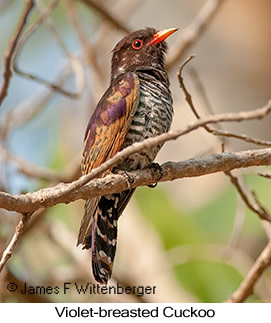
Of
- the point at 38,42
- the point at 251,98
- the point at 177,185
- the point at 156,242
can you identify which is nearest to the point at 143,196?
the point at 156,242

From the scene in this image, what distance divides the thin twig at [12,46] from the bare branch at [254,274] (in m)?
1.83

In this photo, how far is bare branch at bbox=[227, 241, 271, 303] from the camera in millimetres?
4016

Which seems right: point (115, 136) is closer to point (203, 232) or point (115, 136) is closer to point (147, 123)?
point (147, 123)

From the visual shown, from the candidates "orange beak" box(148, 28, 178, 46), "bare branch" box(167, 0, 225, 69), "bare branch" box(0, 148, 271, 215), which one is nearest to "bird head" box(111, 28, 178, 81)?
"orange beak" box(148, 28, 178, 46)

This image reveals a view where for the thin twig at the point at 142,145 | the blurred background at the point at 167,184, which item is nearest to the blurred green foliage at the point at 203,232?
the blurred background at the point at 167,184

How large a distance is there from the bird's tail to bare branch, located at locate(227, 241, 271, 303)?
2.75ft

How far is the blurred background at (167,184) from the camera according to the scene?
5.45 m

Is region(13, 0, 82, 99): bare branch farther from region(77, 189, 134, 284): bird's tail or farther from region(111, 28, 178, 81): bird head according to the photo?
region(77, 189, 134, 284): bird's tail

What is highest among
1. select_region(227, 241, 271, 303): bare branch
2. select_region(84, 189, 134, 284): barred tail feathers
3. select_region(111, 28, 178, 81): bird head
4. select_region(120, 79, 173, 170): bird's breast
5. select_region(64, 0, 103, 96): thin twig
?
select_region(64, 0, 103, 96): thin twig

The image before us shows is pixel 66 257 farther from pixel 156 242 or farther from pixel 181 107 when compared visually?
pixel 181 107

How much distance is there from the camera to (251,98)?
24.0 ft

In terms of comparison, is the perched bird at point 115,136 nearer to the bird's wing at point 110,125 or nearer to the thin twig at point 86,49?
the bird's wing at point 110,125

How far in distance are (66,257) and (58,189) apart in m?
3.14

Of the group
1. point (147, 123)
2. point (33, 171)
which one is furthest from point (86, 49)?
point (147, 123)
